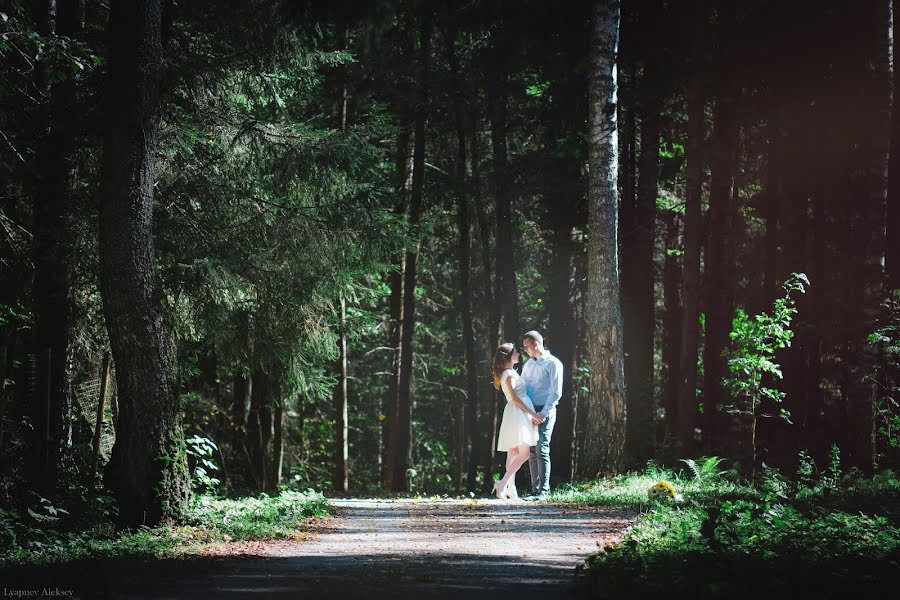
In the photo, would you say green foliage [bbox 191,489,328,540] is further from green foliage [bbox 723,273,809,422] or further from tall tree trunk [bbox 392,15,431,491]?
tall tree trunk [bbox 392,15,431,491]

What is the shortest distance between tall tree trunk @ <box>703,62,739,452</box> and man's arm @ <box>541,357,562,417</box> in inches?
204

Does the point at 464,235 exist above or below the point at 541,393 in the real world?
above

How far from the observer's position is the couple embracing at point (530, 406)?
12.7m

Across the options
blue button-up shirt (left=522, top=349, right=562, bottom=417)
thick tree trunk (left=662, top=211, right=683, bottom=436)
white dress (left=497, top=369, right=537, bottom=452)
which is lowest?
white dress (left=497, top=369, right=537, bottom=452)

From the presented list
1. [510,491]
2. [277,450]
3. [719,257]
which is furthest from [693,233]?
[277,450]

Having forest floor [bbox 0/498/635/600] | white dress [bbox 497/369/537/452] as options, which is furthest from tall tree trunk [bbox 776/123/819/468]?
forest floor [bbox 0/498/635/600]

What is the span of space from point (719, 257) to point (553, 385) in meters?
7.08

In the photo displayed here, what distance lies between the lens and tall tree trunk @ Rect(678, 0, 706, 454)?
1636 cm

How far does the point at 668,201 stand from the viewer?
2280 cm

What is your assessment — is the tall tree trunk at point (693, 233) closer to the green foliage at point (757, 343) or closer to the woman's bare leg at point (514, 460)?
the green foliage at point (757, 343)

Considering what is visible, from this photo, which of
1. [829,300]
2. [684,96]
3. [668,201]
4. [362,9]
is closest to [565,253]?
[668,201]

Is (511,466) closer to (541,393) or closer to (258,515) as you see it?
(541,393)

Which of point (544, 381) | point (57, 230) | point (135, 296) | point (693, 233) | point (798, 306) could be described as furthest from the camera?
point (798, 306)

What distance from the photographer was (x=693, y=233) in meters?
16.8
